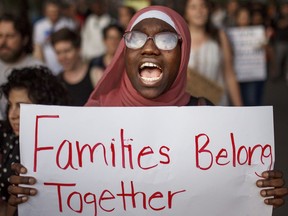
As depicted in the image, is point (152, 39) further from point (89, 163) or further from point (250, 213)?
point (250, 213)

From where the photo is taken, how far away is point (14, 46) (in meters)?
4.99

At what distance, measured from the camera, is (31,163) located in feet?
9.57

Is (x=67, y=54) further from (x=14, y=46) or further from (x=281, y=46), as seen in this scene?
(x=281, y=46)

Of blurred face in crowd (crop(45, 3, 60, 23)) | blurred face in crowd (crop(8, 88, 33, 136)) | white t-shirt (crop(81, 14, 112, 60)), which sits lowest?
blurred face in crowd (crop(8, 88, 33, 136))

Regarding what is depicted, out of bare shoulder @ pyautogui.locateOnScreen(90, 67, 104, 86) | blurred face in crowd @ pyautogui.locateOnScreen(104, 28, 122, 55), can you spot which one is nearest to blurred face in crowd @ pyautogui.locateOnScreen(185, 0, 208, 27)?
bare shoulder @ pyautogui.locateOnScreen(90, 67, 104, 86)

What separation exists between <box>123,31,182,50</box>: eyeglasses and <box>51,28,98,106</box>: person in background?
2357 millimetres

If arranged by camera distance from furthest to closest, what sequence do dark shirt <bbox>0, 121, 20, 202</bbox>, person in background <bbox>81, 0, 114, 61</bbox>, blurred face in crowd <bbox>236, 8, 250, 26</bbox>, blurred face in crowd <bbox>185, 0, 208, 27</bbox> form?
person in background <bbox>81, 0, 114, 61</bbox>
blurred face in crowd <bbox>236, 8, 250, 26</bbox>
blurred face in crowd <bbox>185, 0, 208, 27</bbox>
dark shirt <bbox>0, 121, 20, 202</bbox>

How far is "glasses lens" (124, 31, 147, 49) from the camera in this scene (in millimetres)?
3045

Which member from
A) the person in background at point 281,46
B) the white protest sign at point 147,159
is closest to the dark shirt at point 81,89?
the white protest sign at point 147,159

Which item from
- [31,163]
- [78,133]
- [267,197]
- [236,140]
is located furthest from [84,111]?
[267,197]

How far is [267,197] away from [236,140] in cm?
25

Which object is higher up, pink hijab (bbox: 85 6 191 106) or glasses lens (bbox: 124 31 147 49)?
glasses lens (bbox: 124 31 147 49)

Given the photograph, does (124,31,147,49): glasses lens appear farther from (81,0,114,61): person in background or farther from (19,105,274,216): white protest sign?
(81,0,114,61): person in background

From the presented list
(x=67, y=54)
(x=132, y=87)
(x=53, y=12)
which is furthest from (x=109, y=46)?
(x=132, y=87)
